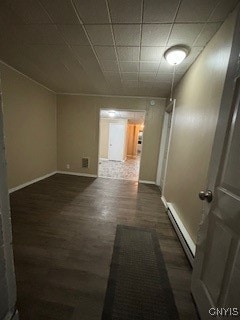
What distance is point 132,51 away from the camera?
208 cm

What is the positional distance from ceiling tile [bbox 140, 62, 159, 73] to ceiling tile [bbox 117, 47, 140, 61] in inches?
8.3

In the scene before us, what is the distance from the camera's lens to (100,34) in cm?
176

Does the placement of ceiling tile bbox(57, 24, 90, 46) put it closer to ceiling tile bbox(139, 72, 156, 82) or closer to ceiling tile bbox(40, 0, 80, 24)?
ceiling tile bbox(40, 0, 80, 24)

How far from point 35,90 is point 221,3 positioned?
12.1 feet

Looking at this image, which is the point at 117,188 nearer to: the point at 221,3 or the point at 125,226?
the point at 125,226

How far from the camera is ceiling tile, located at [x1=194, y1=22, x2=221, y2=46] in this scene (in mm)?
1508

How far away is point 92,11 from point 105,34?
1.11ft

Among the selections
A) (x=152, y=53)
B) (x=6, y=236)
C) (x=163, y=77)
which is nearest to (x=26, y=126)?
(x=152, y=53)

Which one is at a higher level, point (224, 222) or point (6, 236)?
point (224, 222)

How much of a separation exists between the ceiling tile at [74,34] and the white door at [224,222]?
→ 1.58 m

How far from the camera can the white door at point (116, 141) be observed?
764cm

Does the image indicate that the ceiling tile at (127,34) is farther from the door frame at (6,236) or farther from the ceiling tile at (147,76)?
the door frame at (6,236)

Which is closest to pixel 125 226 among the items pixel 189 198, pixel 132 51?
pixel 189 198

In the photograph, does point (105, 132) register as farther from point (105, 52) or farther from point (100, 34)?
point (100, 34)
